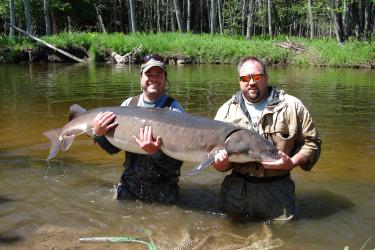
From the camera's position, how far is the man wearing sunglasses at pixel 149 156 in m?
5.07

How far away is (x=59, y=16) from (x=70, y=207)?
48.8 meters

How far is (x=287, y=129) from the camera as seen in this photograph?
15.6ft

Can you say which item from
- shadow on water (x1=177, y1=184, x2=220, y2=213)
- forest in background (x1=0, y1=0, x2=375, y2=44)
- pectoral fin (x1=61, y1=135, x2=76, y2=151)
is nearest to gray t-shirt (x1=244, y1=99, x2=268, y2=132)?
shadow on water (x1=177, y1=184, x2=220, y2=213)

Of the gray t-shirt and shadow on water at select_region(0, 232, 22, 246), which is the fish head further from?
shadow on water at select_region(0, 232, 22, 246)

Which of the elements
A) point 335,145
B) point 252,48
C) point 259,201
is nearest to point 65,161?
point 259,201

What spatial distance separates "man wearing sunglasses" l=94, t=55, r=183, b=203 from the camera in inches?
199

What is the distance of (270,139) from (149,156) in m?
1.31

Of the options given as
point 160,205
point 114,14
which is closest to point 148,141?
point 160,205

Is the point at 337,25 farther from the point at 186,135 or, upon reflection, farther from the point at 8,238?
the point at 8,238

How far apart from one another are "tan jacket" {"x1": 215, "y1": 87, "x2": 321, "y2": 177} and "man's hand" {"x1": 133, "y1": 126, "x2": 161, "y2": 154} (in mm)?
826

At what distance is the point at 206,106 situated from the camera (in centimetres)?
1247

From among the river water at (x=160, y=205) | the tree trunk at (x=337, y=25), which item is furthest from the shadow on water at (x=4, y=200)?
the tree trunk at (x=337, y=25)

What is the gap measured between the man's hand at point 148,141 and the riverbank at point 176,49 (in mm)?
24058

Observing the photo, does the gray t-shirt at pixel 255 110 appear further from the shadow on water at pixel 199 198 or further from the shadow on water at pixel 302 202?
the shadow on water at pixel 199 198
